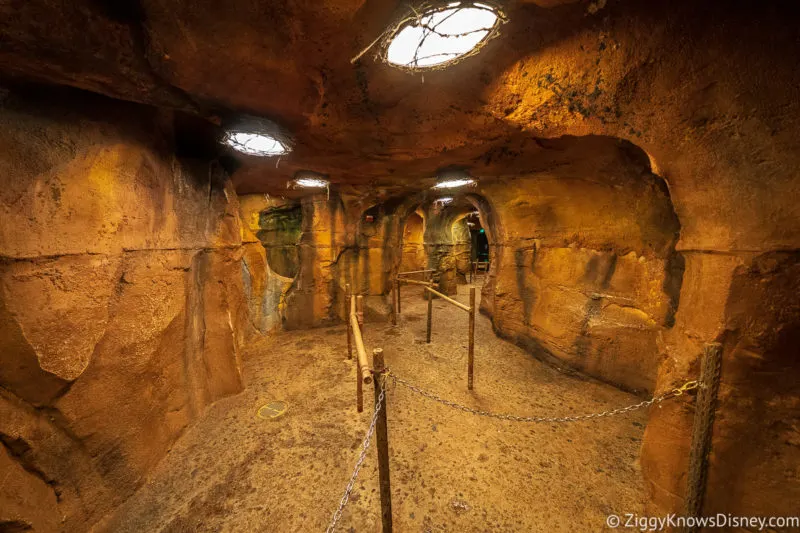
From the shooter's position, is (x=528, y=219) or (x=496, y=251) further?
(x=496, y=251)

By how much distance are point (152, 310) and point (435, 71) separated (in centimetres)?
392

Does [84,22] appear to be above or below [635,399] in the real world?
above

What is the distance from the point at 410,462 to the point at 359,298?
221cm

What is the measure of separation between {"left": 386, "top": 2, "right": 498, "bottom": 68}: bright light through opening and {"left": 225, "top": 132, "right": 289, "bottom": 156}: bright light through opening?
2.11 meters

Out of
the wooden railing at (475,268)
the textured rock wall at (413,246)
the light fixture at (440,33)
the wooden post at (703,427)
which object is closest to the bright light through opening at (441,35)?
the light fixture at (440,33)

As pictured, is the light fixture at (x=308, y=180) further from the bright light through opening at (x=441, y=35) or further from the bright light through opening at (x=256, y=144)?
the bright light through opening at (x=441, y=35)

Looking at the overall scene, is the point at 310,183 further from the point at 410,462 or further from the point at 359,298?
the point at 410,462

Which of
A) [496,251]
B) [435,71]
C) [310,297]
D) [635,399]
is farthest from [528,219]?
[310,297]

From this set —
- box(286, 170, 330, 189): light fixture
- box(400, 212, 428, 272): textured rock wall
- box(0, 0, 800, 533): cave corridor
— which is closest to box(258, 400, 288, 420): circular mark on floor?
box(0, 0, 800, 533): cave corridor

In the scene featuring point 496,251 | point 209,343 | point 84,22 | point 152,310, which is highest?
point 84,22

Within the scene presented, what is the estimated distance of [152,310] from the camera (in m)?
3.06

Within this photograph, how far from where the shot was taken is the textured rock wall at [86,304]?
204 cm

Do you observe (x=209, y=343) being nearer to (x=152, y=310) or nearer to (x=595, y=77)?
(x=152, y=310)

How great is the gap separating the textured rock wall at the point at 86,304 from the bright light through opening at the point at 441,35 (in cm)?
289
